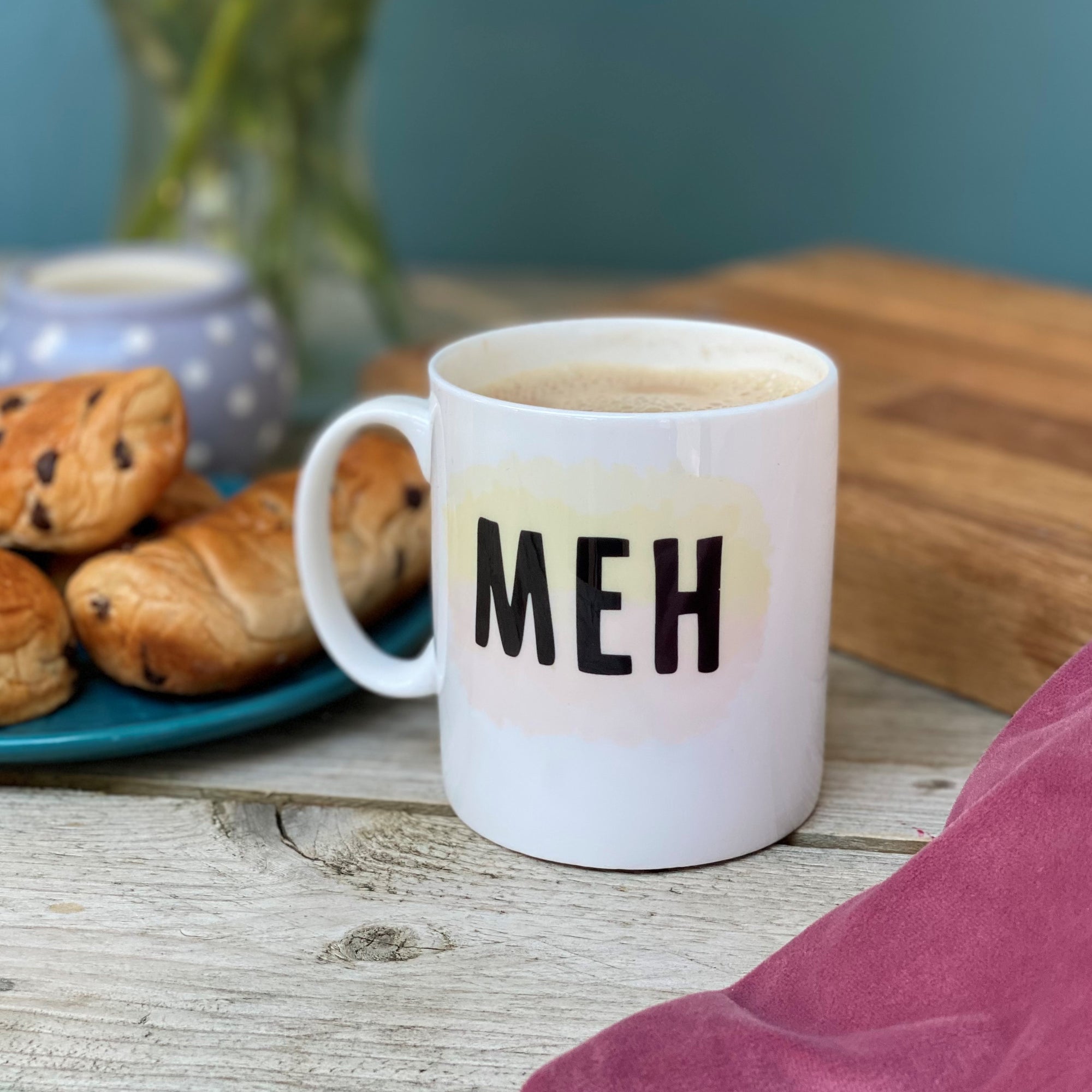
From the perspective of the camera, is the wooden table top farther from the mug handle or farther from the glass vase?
the glass vase

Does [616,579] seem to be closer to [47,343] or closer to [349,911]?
[349,911]

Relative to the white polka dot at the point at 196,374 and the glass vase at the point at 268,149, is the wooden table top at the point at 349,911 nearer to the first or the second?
the white polka dot at the point at 196,374

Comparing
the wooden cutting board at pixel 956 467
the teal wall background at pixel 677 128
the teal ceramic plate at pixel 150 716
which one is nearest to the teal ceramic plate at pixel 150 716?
the teal ceramic plate at pixel 150 716

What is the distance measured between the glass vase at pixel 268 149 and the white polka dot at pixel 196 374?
→ 0.23 m

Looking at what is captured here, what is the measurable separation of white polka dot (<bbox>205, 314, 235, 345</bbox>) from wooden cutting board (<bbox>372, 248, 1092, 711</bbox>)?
113 mm

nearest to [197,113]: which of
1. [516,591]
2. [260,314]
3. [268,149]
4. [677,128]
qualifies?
[268,149]

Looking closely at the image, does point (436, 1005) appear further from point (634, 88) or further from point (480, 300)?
point (634, 88)

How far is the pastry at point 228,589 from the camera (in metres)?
0.62

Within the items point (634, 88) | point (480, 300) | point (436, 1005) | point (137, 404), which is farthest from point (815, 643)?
point (634, 88)

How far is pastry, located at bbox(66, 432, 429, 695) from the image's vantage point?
624mm

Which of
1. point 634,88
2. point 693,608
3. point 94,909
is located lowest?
point 94,909

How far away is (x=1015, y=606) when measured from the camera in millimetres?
665

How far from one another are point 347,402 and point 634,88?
2.35 feet

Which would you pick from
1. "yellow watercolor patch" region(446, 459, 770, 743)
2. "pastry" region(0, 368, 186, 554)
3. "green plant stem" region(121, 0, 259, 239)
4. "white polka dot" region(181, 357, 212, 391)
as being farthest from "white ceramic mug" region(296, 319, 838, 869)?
"green plant stem" region(121, 0, 259, 239)
